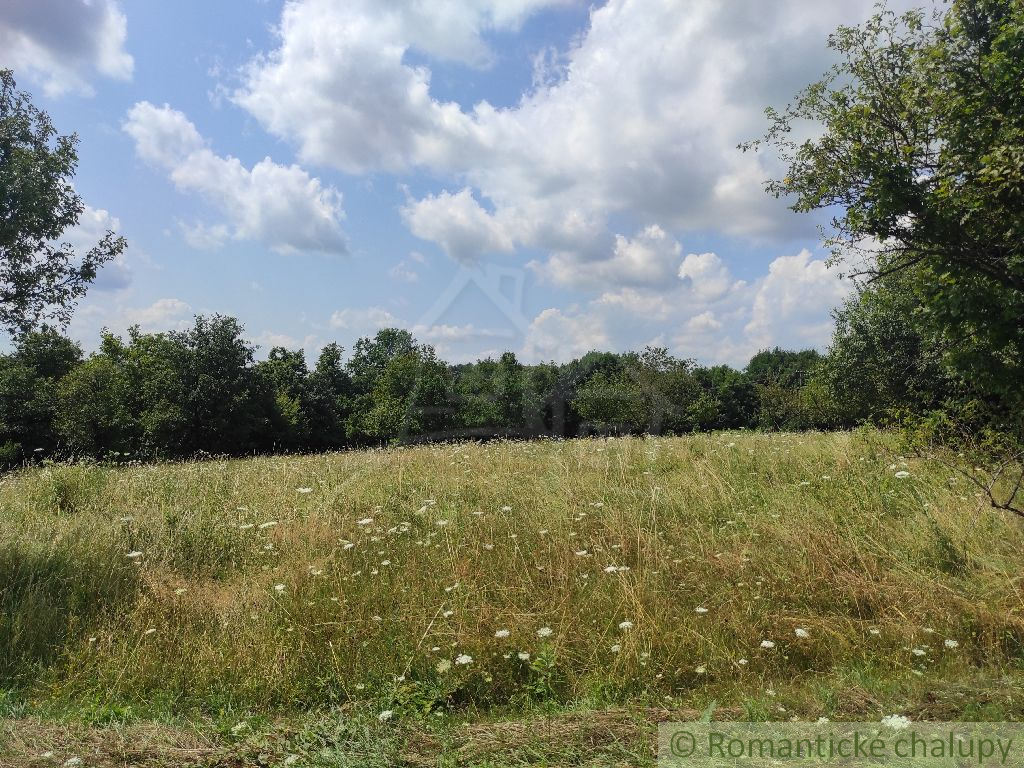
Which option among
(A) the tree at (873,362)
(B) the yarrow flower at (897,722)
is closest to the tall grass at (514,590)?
(B) the yarrow flower at (897,722)

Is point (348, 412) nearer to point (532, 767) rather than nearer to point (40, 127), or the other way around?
point (40, 127)

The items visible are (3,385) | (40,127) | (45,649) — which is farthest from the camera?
(3,385)

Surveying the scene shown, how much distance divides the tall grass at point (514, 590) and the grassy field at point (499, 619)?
0.08 feet

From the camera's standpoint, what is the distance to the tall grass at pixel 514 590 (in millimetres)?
3977

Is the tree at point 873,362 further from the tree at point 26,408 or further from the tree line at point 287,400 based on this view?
the tree at point 26,408

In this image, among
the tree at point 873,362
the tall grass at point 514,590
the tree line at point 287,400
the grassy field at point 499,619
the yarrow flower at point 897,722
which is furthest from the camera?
the tree line at point 287,400

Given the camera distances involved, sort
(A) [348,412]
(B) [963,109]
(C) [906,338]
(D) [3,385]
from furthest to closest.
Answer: (A) [348,412]
(D) [3,385]
(C) [906,338]
(B) [963,109]

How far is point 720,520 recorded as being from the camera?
20.5 ft

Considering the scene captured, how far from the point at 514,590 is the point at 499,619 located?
0.45 m

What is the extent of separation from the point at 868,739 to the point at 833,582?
7.37 ft

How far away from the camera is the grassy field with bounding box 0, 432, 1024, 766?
3.25m

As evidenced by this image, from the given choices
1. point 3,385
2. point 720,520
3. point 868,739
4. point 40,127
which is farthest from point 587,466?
point 3,385

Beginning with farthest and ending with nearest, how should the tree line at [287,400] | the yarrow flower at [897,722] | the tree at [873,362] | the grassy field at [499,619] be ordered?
1. the tree line at [287,400]
2. the tree at [873,362]
3. the grassy field at [499,619]
4. the yarrow flower at [897,722]

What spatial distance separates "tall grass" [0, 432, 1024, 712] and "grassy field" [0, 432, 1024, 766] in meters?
0.02
